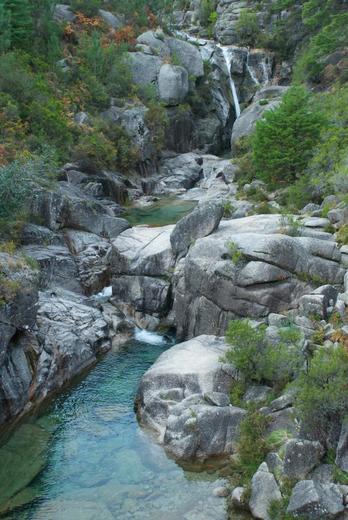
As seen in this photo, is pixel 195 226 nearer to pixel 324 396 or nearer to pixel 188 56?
pixel 324 396

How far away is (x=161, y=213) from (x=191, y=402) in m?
22.5

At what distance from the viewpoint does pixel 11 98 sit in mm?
35594

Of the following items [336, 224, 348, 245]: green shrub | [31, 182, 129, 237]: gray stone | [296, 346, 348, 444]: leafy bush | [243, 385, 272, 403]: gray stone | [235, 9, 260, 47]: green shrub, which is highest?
[235, 9, 260, 47]: green shrub

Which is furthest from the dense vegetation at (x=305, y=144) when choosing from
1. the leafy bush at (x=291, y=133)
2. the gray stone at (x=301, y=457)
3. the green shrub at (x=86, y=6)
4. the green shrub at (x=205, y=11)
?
the green shrub at (x=205, y=11)

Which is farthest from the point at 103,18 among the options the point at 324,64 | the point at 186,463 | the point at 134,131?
the point at 186,463

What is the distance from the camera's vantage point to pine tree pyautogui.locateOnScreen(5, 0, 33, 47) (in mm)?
42562

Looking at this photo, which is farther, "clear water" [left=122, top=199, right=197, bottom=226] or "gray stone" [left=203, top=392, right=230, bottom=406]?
"clear water" [left=122, top=199, right=197, bottom=226]

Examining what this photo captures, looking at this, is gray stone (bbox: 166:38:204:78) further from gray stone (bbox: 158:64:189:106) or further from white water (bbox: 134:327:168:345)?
white water (bbox: 134:327:168:345)

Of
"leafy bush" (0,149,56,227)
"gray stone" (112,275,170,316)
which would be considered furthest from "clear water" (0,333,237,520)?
"leafy bush" (0,149,56,227)

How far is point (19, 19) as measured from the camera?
42969 millimetres

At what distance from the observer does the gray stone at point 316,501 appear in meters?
11.2

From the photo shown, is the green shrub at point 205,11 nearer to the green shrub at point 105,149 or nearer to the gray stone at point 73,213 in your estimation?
the green shrub at point 105,149

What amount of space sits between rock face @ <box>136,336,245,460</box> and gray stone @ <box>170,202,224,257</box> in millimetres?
6122

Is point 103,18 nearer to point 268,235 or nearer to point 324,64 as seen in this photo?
point 324,64
